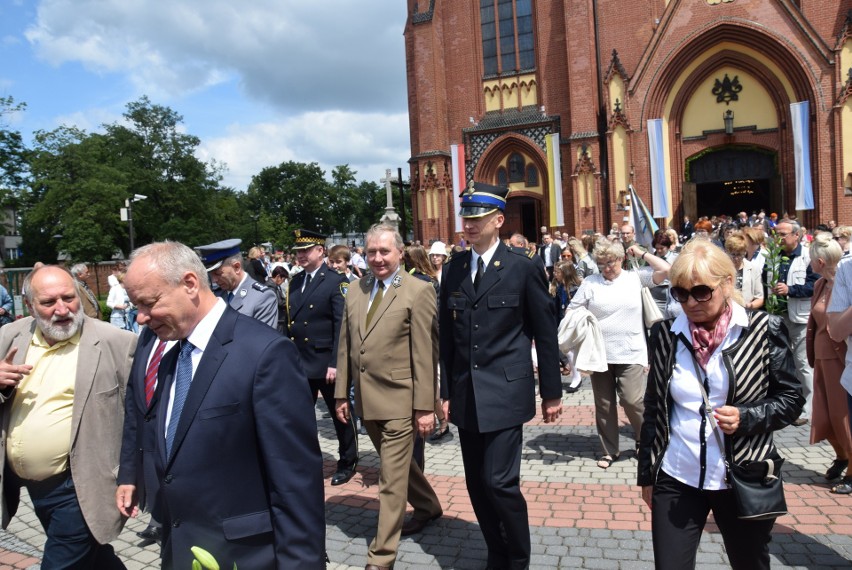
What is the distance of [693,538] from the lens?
8.85 feet

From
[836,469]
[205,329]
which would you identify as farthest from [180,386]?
[836,469]

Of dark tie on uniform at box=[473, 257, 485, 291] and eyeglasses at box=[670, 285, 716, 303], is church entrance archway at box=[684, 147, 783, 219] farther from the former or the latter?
eyeglasses at box=[670, 285, 716, 303]

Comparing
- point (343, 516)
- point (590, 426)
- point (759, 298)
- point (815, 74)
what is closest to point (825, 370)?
point (759, 298)

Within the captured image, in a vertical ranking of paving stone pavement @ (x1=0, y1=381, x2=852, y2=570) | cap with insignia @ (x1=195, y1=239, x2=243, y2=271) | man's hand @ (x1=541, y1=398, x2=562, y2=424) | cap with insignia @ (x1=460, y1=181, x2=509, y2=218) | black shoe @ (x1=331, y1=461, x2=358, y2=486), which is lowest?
paving stone pavement @ (x1=0, y1=381, x2=852, y2=570)

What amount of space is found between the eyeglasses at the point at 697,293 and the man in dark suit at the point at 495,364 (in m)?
1.29

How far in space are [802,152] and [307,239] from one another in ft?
68.5

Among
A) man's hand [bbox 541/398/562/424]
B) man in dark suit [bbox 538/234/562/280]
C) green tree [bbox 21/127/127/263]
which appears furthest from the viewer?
green tree [bbox 21/127/127/263]

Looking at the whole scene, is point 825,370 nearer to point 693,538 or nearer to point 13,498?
point 693,538

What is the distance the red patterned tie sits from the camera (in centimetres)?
274

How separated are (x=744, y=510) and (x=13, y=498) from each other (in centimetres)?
355

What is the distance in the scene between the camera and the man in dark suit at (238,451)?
6.95 feet

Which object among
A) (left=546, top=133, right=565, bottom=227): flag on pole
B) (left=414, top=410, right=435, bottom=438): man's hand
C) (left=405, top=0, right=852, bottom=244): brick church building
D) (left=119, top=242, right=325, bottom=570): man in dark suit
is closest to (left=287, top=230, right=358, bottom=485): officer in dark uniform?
(left=414, top=410, right=435, bottom=438): man's hand

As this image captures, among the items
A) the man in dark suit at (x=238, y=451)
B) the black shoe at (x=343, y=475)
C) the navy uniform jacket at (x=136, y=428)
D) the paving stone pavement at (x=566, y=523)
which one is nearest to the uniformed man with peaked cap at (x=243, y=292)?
the black shoe at (x=343, y=475)

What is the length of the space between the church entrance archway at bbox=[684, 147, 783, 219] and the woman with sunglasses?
22.4 meters
